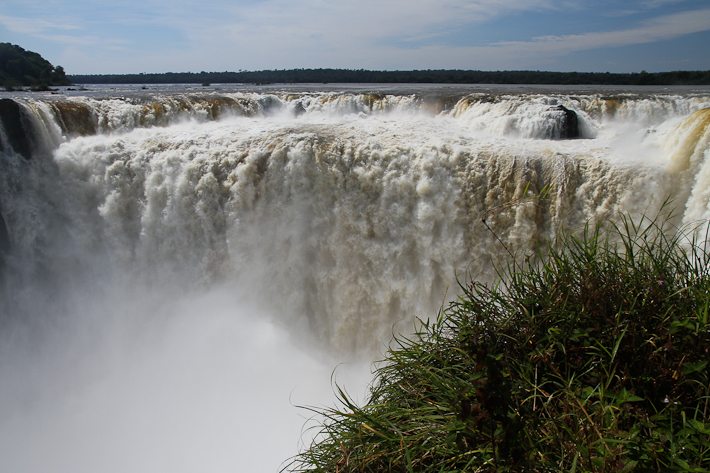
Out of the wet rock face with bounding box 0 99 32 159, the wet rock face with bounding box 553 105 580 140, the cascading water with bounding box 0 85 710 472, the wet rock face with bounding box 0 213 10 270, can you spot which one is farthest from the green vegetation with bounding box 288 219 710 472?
the wet rock face with bounding box 0 99 32 159

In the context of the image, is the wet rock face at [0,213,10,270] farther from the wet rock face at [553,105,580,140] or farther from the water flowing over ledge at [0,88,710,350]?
the wet rock face at [553,105,580,140]

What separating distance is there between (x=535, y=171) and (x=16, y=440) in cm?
922

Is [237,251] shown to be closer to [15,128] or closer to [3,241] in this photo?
[3,241]

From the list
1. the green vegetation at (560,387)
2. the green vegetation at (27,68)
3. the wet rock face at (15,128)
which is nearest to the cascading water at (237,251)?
the wet rock face at (15,128)

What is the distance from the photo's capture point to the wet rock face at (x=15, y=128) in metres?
10.3

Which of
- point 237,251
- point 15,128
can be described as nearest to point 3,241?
point 15,128

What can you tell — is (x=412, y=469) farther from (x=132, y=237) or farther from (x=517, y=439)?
(x=132, y=237)

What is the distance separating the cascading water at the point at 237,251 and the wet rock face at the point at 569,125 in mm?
53

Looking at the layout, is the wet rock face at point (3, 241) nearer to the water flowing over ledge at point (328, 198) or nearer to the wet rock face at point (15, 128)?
the water flowing over ledge at point (328, 198)

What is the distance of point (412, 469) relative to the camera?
7.72ft

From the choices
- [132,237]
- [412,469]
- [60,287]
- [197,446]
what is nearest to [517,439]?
[412,469]

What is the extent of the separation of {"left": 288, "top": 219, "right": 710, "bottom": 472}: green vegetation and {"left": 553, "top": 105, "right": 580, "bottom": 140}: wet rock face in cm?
890

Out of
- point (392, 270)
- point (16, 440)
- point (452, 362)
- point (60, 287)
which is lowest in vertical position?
point (16, 440)

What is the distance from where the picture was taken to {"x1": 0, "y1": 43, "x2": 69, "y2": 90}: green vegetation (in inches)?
1347
